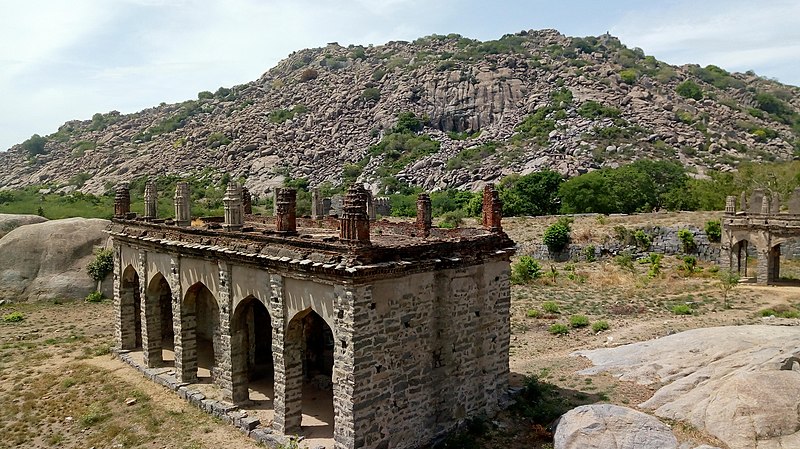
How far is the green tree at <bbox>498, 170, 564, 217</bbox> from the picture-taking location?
193 feet

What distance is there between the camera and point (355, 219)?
41.5 ft

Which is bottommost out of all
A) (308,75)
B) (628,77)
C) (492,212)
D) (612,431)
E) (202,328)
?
(202,328)

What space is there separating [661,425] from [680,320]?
45.1 ft

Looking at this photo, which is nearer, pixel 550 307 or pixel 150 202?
pixel 150 202

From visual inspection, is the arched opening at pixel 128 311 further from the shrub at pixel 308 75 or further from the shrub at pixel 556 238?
the shrub at pixel 308 75

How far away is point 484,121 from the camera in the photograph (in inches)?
4119

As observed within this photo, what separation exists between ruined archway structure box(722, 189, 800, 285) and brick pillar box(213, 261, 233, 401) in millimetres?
30801

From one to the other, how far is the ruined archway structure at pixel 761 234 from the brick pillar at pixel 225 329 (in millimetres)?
30801

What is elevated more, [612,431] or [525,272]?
[612,431]

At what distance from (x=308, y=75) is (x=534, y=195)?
99740 millimetres

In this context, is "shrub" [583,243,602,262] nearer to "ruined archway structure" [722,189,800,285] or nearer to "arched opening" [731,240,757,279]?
"ruined archway structure" [722,189,800,285]

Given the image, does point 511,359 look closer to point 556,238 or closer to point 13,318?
point 556,238

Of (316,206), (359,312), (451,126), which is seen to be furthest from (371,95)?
(359,312)

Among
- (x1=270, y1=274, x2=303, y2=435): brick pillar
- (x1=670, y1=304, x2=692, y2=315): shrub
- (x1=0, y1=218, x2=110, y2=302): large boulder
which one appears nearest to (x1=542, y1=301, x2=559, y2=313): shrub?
(x1=670, y1=304, x2=692, y2=315): shrub
